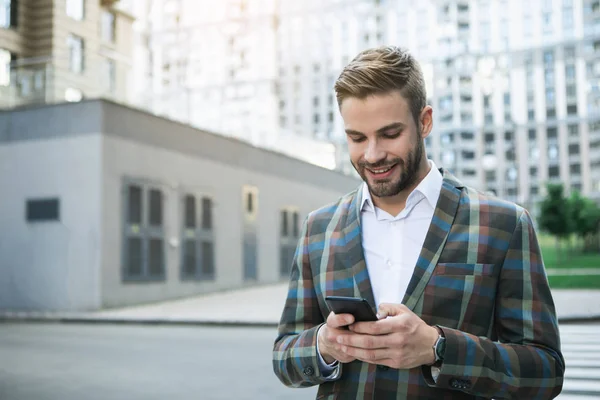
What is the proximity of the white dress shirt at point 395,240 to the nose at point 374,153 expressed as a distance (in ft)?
0.57

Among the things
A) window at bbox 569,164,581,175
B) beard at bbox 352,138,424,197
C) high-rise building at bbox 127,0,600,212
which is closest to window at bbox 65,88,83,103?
beard at bbox 352,138,424,197

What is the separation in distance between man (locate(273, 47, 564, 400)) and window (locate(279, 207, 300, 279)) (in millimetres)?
28989

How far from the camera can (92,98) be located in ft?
69.9

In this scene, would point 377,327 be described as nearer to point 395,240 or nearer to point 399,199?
point 395,240

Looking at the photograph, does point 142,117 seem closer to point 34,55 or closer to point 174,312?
point 34,55

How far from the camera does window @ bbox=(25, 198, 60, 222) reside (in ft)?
70.6

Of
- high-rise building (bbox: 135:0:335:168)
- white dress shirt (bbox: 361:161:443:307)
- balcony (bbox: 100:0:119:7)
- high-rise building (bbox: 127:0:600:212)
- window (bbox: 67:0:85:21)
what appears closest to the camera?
white dress shirt (bbox: 361:161:443:307)

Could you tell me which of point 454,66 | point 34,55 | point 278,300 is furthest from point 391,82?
point 454,66

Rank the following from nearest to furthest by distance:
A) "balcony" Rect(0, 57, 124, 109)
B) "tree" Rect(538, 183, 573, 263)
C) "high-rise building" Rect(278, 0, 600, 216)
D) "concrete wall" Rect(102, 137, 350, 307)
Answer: "concrete wall" Rect(102, 137, 350, 307) < "balcony" Rect(0, 57, 124, 109) < "tree" Rect(538, 183, 573, 263) < "high-rise building" Rect(278, 0, 600, 216)

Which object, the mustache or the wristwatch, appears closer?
the wristwatch

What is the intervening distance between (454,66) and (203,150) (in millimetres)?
74094

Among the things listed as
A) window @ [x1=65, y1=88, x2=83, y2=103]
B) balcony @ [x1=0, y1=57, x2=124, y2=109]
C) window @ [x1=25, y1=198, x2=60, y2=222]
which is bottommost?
window @ [x1=25, y1=198, x2=60, y2=222]

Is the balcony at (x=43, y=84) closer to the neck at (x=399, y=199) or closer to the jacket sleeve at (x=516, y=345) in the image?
the neck at (x=399, y=199)

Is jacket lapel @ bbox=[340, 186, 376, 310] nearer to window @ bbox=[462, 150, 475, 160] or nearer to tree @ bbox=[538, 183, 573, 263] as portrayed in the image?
tree @ bbox=[538, 183, 573, 263]
